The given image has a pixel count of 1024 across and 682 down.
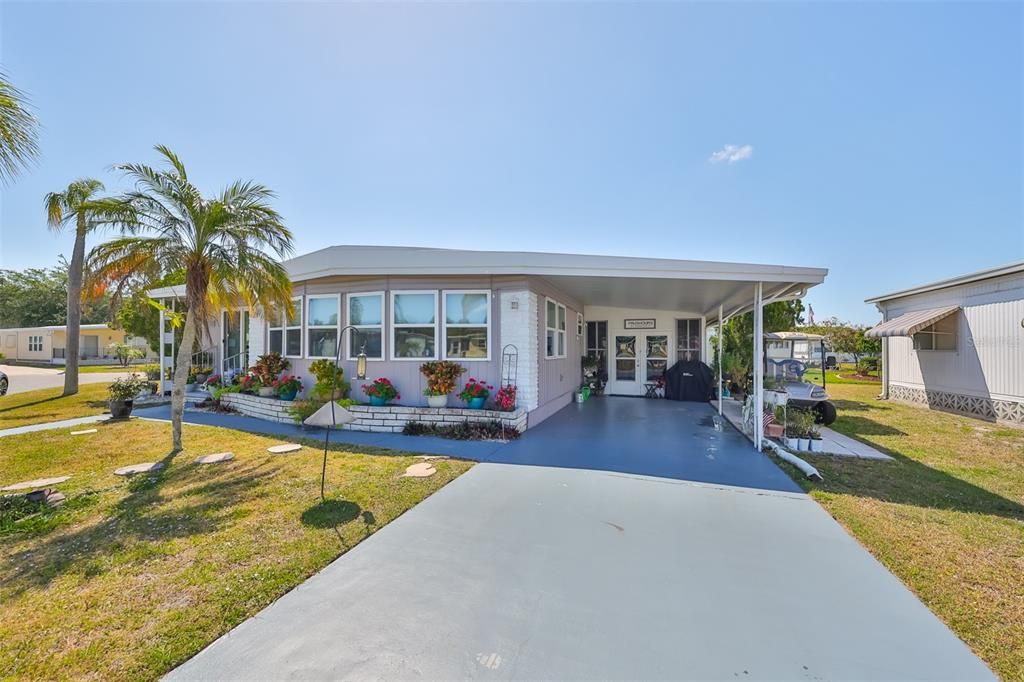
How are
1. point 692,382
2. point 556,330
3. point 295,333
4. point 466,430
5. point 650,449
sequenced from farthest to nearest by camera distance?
point 692,382, point 556,330, point 295,333, point 466,430, point 650,449

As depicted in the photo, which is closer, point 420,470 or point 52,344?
point 420,470

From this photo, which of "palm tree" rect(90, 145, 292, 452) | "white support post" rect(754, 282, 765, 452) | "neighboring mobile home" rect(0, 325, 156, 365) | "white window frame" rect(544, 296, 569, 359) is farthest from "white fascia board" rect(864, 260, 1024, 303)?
"neighboring mobile home" rect(0, 325, 156, 365)

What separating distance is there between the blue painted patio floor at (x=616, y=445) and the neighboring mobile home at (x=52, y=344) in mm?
30894

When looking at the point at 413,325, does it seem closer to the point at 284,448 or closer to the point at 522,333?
the point at 522,333

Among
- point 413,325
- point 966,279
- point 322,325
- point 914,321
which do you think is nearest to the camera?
point 413,325

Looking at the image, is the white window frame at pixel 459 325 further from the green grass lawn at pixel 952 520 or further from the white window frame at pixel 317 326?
the green grass lawn at pixel 952 520

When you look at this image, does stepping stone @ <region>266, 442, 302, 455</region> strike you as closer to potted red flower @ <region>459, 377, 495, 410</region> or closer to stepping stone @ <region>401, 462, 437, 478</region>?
stepping stone @ <region>401, 462, 437, 478</region>

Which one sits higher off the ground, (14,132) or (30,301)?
(30,301)

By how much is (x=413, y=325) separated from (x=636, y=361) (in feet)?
25.5

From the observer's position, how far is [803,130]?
342 inches

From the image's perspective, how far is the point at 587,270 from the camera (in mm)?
6797

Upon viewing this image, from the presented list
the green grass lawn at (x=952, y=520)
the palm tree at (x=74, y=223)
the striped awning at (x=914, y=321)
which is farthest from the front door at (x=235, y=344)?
the striped awning at (x=914, y=321)

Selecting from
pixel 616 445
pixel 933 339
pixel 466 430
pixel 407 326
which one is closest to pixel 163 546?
pixel 466 430

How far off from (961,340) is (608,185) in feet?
32.1
